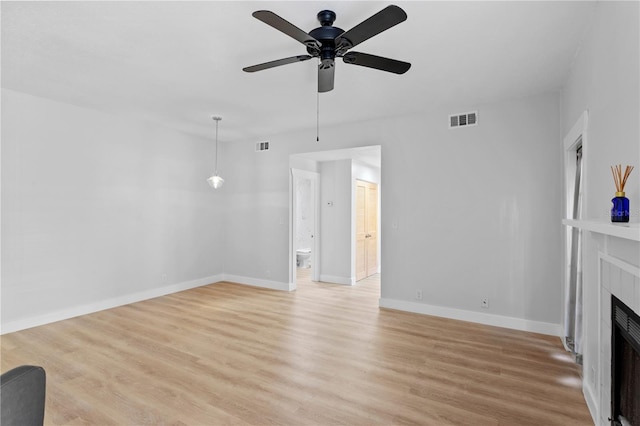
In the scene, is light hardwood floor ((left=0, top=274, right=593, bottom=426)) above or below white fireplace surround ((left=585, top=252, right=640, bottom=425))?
below

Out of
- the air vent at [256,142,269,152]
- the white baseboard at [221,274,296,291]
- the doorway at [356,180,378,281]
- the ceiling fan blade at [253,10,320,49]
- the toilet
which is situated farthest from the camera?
the toilet

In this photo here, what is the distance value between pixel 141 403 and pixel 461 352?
292 cm

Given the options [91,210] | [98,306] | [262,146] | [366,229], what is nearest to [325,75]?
[262,146]

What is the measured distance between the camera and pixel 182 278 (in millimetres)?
5875

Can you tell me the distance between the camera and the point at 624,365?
67.6 inches

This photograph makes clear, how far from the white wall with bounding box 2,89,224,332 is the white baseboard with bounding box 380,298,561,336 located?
3.77 m

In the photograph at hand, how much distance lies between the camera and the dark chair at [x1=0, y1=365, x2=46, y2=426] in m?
1.10

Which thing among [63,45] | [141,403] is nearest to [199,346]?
[141,403]

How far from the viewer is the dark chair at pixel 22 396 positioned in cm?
110

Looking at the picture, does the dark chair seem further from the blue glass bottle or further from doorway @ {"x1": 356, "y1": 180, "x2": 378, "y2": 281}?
doorway @ {"x1": 356, "y1": 180, "x2": 378, "y2": 281}

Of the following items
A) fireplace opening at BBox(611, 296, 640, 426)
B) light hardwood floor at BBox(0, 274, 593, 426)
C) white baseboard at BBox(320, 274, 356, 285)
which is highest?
fireplace opening at BBox(611, 296, 640, 426)

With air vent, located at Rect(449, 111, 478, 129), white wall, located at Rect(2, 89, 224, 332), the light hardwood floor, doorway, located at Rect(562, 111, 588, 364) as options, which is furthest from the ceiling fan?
white wall, located at Rect(2, 89, 224, 332)

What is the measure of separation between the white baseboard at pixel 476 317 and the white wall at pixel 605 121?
1366mm

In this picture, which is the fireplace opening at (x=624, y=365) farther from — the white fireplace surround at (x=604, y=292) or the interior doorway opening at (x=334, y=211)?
the interior doorway opening at (x=334, y=211)
